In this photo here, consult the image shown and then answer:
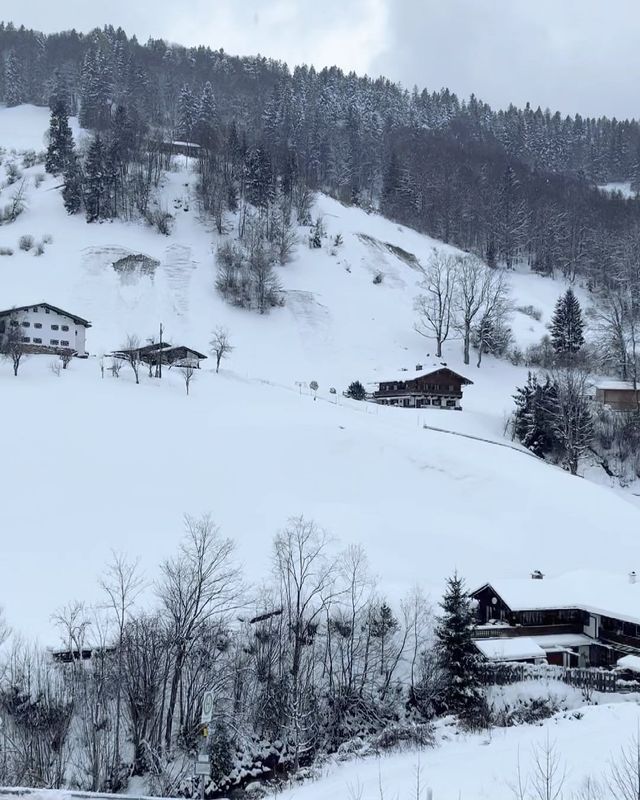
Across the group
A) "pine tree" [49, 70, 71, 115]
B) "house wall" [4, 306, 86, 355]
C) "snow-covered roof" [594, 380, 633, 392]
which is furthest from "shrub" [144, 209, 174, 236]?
"snow-covered roof" [594, 380, 633, 392]

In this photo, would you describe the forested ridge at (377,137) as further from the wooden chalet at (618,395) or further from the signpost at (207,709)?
the signpost at (207,709)

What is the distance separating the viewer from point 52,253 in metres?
69.2

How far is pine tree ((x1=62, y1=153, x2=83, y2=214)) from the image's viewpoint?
251 feet

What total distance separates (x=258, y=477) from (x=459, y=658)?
15357 mm

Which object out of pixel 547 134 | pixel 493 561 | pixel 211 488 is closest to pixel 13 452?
pixel 211 488

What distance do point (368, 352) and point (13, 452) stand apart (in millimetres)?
40731

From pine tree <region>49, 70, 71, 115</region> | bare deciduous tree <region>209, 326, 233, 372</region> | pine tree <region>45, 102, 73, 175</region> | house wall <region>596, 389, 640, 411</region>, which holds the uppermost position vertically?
pine tree <region>49, 70, 71, 115</region>

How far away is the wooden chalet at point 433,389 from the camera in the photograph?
55216 mm

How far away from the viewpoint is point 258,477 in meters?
33.2

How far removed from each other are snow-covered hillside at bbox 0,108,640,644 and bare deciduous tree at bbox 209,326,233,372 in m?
1.35

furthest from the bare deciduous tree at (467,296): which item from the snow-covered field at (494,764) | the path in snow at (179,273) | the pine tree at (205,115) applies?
the snow-covered field at (494,764)

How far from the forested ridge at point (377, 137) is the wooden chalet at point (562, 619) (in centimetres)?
6934

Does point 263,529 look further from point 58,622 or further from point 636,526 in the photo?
point 636,526

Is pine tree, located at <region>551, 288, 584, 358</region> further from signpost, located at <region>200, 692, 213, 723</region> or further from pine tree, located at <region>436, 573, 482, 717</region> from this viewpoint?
signpost, located at <region>200, 692, 213, 723</region>
